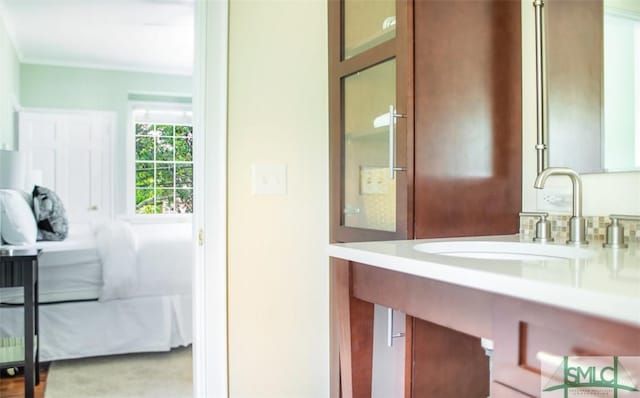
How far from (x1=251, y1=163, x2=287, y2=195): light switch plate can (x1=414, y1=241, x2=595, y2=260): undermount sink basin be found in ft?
2.30

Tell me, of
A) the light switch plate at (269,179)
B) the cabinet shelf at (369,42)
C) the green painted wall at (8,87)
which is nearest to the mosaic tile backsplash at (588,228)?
the cabinet shelf at (369,42)

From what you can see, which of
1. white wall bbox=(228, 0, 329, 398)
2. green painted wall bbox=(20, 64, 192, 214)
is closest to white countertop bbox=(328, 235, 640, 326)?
white wall bbox=(228, 0, 329, 398)

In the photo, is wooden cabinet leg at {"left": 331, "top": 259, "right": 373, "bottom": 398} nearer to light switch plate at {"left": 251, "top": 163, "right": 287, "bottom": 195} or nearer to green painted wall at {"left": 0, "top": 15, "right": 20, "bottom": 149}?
light switch plate at {"left": 251, "top": 163, "right": 287, "bottom": 195}

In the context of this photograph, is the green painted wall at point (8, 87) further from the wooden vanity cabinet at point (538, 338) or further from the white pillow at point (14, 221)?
the wooden vanity cabinet at point (538, 338)

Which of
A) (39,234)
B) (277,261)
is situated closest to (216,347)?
(277,261)

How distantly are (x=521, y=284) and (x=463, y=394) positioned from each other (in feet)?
2.69

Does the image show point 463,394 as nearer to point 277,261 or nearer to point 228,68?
point 277,261

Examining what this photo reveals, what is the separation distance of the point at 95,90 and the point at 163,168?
1148 mm

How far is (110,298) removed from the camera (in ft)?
10.2

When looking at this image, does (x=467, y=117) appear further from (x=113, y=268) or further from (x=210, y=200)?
(x=113, y=268)

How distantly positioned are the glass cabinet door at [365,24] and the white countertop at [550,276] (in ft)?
2.74

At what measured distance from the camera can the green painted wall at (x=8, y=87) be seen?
13.9 ft

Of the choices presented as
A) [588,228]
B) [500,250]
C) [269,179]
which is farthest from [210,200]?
[588,228]

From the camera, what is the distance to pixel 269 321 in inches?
71.6
